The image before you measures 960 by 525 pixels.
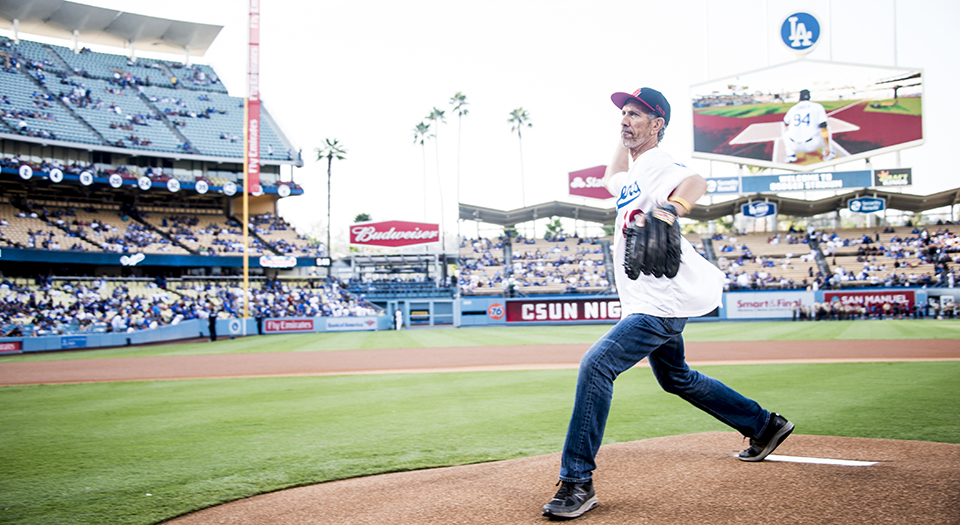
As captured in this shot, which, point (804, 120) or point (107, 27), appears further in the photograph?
point (107, 27)

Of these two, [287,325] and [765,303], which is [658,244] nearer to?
[287,325]

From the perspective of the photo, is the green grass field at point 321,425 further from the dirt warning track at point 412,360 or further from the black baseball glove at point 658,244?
the dirt warning track at point 412,360

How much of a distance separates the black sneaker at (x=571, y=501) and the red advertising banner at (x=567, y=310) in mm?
33974

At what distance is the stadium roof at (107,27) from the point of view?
45469mm

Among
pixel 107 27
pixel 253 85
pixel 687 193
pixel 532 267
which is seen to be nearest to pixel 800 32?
pixel 532 267

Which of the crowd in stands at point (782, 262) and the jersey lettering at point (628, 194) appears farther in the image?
the crowd in stands at point (782, 262)

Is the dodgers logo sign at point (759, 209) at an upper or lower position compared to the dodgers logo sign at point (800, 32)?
lower

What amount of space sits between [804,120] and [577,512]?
43.4 metres

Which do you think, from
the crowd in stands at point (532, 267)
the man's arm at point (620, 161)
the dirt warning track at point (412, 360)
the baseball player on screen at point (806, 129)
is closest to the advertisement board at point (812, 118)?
the baseball player on screen at point (806, 129)

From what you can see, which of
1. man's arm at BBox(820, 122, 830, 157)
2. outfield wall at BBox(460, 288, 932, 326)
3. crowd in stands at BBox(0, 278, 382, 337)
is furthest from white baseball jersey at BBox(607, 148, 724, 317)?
man's arm at BBox(820, 122, 830, 157)

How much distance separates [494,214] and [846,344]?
30.3m

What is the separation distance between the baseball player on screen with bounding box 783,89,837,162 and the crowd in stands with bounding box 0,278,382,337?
97.1ft

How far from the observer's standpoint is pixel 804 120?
39469 millimetres

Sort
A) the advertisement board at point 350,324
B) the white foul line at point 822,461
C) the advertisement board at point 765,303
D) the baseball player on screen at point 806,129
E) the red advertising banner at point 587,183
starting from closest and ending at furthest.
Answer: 1. the white foul line at point 822,461
2. the advertisement board at point 350,324
3. the advertisement board at point 765,303
4. the baseball player on screen at point 806,129
5. the red advertising banner at point 587,183
